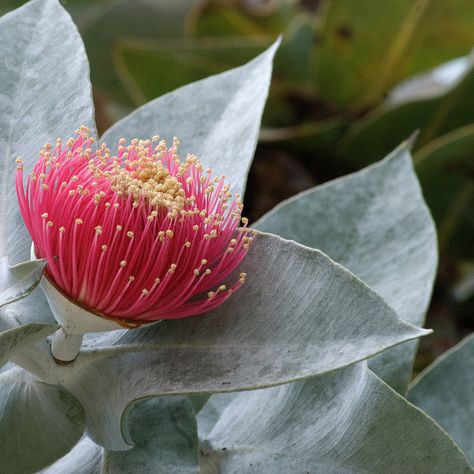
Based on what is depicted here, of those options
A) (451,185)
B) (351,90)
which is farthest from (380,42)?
(451,185)

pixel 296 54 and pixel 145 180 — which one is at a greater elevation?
A: pixel 145 180

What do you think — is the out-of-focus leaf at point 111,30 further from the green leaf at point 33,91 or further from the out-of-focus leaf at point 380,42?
the green leaf at point 33,91

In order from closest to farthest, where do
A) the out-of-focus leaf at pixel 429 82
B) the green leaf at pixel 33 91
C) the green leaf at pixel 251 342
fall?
the green leaf at pixel 251 342, the green leaf at pixel 33 91, the out-of-focus leaf at pixel 429 82

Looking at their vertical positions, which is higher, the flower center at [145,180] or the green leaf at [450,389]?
the flower center at [145,180]

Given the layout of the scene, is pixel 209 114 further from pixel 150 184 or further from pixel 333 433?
pixel 333 433

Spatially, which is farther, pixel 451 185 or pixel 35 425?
pixel 451 185

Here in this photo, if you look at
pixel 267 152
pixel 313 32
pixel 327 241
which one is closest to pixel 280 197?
pixel 267 152

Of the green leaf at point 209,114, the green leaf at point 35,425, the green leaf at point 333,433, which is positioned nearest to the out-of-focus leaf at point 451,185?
the green leaf at point 209,114

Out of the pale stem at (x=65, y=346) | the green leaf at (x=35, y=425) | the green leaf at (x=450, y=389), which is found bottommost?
the green leaf at (x=450, y=389)
